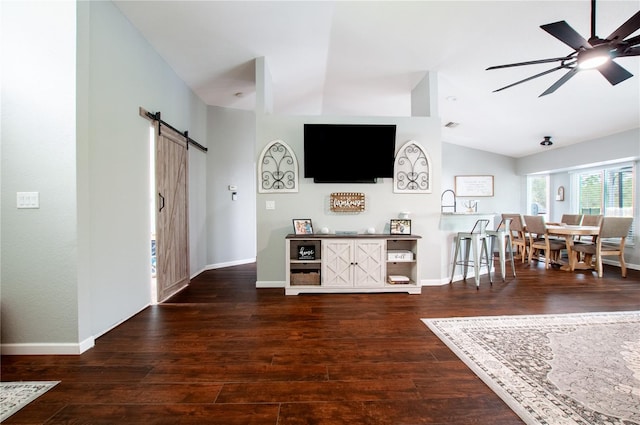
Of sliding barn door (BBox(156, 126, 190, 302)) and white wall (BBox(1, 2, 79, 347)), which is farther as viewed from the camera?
sliding barn door (BBox(156, 126, 190, 302))

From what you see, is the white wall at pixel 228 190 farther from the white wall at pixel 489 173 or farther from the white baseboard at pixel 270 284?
the white wall at pixel 489 173

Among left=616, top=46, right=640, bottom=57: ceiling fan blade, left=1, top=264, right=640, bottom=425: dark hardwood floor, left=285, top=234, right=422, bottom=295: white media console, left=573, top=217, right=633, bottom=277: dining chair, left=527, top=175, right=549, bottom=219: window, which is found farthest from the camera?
left=527, top=175, right=549, bottom=219: window

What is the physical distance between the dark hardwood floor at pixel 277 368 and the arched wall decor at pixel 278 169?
148 cm

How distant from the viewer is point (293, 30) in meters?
3.15

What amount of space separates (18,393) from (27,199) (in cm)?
127

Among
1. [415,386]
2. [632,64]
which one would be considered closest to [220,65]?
[415,386]

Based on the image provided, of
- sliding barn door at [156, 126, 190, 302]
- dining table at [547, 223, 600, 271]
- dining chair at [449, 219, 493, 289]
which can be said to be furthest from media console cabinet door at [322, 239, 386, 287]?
dining table at [547, 223, 600, 271]

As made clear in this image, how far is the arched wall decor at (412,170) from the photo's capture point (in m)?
3.83

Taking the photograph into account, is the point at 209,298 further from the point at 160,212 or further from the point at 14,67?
the point at 14,67

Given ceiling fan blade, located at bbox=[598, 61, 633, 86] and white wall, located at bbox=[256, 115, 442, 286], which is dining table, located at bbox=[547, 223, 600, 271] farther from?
ceiling fan blade, located at bbox=[598, 61, 633, 86]

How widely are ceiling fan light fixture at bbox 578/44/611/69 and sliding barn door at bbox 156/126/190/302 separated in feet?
13.6

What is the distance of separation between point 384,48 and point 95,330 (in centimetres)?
422

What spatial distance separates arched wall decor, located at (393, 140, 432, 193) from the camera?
3.83 m

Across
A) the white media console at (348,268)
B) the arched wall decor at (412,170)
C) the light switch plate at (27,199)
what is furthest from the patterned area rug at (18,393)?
the arched wall decor at (412,170)
